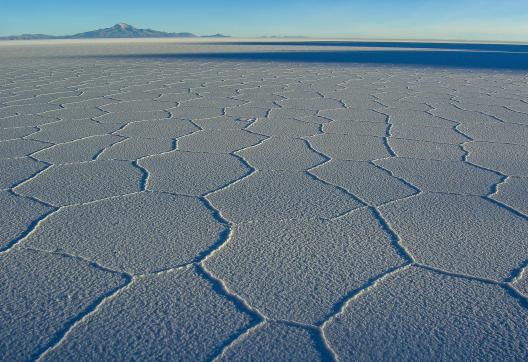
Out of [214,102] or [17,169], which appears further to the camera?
[214,102]

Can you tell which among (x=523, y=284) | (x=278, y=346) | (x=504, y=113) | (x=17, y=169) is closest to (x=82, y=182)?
(x=17, y=169)

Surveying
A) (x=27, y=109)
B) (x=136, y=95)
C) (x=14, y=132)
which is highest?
(x=14, y=132)

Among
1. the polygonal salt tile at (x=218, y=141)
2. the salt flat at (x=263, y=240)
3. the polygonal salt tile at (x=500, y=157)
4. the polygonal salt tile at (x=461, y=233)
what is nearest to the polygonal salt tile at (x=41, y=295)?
the salt flat at (x=263, y=240)

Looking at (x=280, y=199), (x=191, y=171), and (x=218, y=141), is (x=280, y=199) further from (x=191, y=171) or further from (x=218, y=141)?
(x=218, y=141)

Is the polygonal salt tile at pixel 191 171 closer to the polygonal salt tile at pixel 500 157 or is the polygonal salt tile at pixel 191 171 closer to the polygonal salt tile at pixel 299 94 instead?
the polygonal salt tile at pixel 500 157

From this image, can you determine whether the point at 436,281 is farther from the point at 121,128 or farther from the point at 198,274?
the point at 121,128

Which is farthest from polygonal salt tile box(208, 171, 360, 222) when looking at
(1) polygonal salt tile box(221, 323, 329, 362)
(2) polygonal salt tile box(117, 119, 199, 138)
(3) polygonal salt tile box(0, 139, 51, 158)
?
(3) polygonal salt tile box(0, 139, 51, 158)

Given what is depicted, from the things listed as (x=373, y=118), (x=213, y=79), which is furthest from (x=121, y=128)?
(x=213, y=79)
